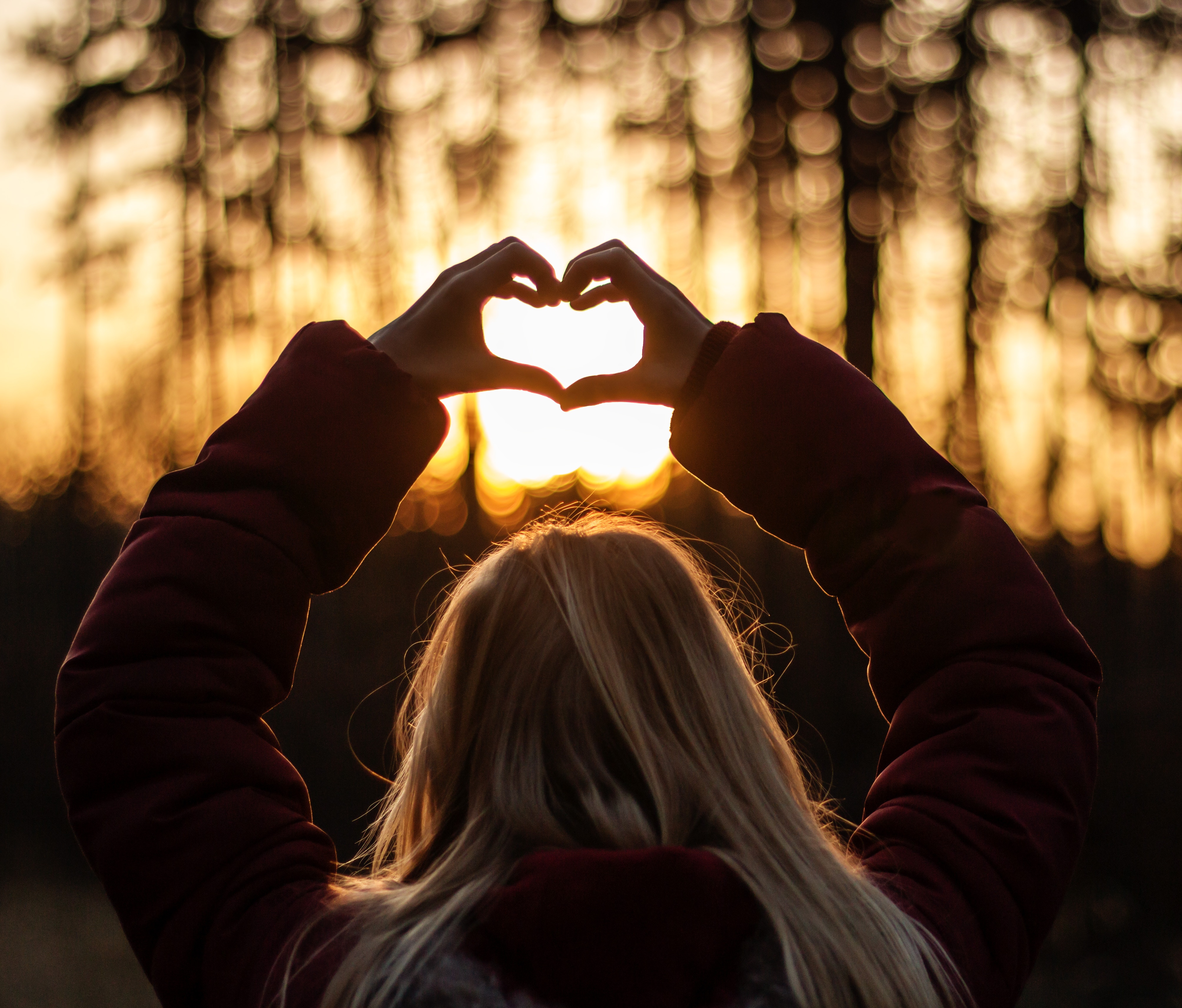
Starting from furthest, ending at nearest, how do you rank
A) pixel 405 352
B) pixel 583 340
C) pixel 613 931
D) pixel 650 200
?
pixel 650 200 → pixel 583 340 → pixel 405 352 → pixel 613 931

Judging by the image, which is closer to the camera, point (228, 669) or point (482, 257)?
point (228, 669)

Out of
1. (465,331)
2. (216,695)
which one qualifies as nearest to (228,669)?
(216,695)

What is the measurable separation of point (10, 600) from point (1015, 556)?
7147 millimetres

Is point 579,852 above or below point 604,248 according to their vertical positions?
below

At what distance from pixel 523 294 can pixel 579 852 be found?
2.45ft

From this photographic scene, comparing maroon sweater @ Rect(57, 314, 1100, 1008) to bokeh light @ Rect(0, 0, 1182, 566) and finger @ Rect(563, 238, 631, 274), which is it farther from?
bokeh light @ Rect(0, 0, 1182, 566)

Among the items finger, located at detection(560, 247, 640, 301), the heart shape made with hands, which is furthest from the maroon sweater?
the heart shape made with hands

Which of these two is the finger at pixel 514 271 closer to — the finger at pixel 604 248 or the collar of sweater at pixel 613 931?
the finger at pixel 604 248

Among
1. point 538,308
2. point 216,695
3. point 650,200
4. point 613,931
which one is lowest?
point 613,931

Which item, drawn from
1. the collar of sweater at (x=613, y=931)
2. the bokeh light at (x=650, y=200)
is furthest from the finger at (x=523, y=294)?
the bokeh light at (x=650, y=200)

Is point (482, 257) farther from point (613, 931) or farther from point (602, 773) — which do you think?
point (613, 931)

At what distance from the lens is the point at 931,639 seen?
106 centimetres

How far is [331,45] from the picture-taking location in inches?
274

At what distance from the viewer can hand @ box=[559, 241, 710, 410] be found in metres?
1.27
